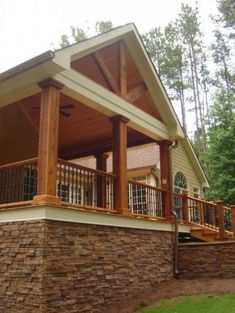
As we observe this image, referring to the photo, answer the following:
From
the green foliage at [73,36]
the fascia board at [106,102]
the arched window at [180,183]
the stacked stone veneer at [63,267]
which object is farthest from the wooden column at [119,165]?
the green foliage at [73,36]

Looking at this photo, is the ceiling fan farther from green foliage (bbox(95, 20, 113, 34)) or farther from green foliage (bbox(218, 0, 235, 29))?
green foliage (bbox(95, 20, 113, 34))

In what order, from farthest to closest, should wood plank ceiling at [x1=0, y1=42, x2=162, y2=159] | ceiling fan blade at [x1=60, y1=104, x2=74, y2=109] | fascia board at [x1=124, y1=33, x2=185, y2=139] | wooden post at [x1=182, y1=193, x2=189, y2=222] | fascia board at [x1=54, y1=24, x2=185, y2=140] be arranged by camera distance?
wooden post at [x1=182, y1=193, x2=189, y2=222] < fascia board at [x1=124, y1=33, x2=185, y2=139] < ceiling fan blade at [x1=60, y1=104, x2=74, y2=109] < wood plank ceiling at [x1=0, y1=42, x2=162, y2=159] < fascia board at [x1=54, y1=24, x2=185, y2=140]

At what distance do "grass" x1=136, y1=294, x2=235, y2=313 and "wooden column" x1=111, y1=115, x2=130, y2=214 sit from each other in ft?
6.93

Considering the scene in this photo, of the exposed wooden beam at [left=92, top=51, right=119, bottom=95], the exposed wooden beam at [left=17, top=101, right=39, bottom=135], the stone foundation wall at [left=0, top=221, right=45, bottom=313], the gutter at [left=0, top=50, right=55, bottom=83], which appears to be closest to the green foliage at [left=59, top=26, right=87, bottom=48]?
the exposed wooden beam at [left=17, top=101, right=39, bottom=135]

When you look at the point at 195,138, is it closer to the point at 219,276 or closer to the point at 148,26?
the point at 148,26

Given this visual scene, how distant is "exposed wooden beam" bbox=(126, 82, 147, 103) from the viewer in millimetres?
9515

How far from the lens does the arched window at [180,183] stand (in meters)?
17.0

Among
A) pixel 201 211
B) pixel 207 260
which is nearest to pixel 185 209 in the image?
pixel 201 211

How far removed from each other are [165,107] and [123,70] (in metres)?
1.80

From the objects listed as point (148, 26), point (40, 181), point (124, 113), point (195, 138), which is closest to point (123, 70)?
point (124, 113)

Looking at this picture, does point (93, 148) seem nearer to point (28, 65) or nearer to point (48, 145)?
point (48, 145)

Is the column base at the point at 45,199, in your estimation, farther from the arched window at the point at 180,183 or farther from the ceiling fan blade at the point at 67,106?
the arched window at the point at 180,183

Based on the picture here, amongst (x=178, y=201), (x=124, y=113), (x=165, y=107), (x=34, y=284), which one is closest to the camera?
(x=34, y=284)

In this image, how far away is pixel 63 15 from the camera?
31.2 m
